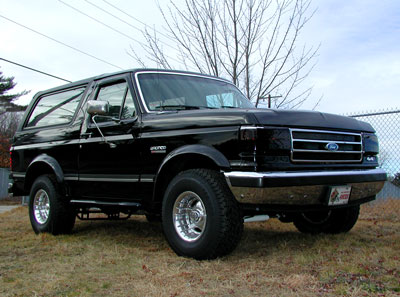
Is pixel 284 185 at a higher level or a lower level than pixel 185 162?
lower

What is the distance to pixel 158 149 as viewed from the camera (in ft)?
14.6

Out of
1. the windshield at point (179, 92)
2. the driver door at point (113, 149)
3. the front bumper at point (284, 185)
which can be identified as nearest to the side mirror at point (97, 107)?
the driver door at point (113, 149)

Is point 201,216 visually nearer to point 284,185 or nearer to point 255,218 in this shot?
point 255,218

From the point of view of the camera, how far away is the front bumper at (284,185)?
362cm

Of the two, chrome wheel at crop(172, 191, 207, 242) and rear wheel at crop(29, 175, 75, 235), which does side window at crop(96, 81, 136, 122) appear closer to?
chrome wheel at crop(172, 191, 207, 242)

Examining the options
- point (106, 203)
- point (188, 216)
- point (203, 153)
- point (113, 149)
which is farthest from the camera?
point (106, 203)

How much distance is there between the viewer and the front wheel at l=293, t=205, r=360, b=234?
5.26 m

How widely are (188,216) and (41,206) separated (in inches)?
115

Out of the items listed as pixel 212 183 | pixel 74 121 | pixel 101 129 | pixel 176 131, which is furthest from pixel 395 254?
pixel 74 121

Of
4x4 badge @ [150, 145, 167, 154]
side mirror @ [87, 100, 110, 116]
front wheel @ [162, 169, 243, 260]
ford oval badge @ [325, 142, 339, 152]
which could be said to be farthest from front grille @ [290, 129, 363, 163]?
side mirror @ [87, 100, 110, 116]

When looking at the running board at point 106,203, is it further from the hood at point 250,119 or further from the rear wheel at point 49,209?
the hood at point 250,119

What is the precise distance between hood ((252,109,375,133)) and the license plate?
576 millimetres

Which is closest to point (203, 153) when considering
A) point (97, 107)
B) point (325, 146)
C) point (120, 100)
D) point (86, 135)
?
point (325, 146)

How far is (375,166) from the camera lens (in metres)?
4.70
